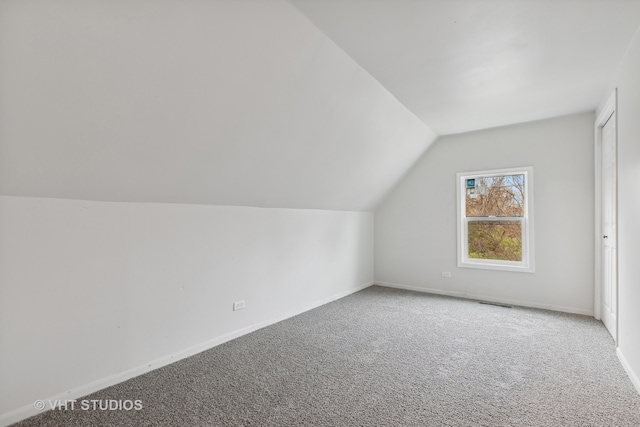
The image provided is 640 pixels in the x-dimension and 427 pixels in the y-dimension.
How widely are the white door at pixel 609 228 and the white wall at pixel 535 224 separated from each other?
0.93 feet

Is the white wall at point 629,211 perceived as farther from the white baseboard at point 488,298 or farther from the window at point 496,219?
the window at point 496,219

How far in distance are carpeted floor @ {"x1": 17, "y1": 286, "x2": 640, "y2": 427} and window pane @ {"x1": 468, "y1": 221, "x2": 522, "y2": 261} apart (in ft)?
3.59

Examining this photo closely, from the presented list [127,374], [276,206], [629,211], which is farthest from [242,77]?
[629,211]

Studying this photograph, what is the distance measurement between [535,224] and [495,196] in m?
0.62

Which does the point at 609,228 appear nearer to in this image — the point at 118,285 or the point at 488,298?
the point at 488,298

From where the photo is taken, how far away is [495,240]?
14.3 ft

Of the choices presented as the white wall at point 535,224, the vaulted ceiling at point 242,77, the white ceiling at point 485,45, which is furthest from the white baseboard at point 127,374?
→ the white ceiling at point 485,45

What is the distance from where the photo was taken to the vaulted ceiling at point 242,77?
150 cm

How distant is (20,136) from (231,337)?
7.10 feet

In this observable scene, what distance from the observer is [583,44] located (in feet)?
7.44

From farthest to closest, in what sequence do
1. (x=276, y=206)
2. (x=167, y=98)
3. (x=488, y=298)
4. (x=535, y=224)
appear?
1. (x=488, y=298)
2. (x=535, y=224)
3. (x=276, y=206)
4. (x=167, y=98)

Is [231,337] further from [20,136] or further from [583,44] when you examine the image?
[583,44]

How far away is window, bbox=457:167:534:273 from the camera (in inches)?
161

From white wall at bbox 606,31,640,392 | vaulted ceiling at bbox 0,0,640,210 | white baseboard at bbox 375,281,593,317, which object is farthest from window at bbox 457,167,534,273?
white wall at bbox 606,31,640,392
